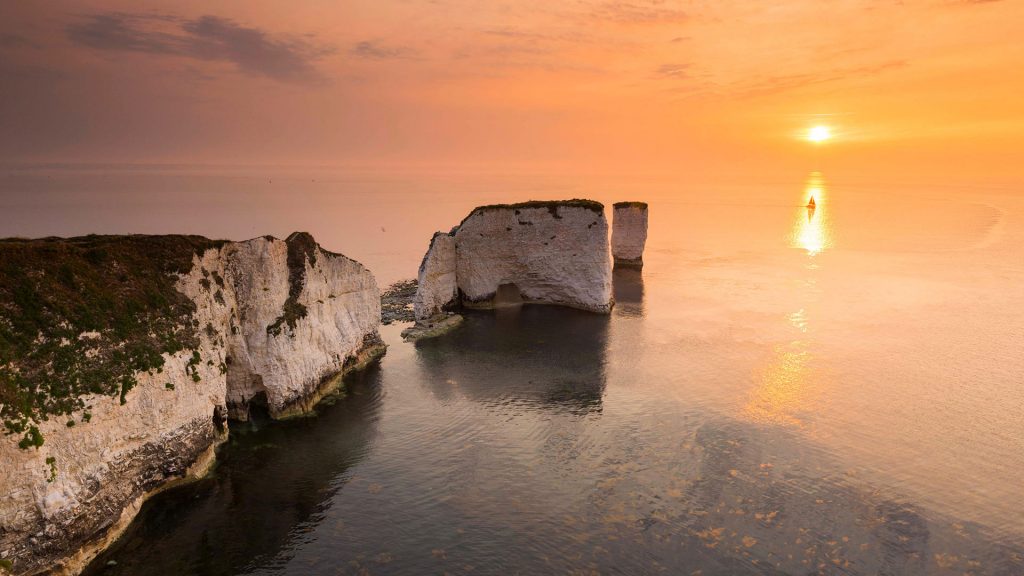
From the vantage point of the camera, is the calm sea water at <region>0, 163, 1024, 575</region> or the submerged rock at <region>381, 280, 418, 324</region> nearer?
the calm sea water at <region>0, 163, 1024, 575</region>

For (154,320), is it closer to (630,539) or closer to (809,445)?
(630,539)

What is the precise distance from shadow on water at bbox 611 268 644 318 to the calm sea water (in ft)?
1.86

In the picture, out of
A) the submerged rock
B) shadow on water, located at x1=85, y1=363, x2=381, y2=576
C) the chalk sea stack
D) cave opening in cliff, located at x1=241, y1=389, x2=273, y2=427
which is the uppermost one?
the chalk sea stack

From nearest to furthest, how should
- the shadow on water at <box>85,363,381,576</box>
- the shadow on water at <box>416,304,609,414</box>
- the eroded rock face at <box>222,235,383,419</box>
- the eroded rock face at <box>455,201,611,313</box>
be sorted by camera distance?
the shadow on water at <box>85,363,381,576</box> < the eroded rock face at <box>222,235,383,419</box> < the shadow on water at <box>416,304,609,414</box> < the eroded rock face at <box>455,201,611,313</box>

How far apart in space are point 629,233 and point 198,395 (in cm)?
5670

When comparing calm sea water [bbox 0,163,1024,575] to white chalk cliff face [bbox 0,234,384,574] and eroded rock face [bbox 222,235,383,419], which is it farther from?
eroded rock face [bbox 222,235,383,419]

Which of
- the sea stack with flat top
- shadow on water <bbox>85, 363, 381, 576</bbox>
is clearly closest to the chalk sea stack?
the sea stack with flat top

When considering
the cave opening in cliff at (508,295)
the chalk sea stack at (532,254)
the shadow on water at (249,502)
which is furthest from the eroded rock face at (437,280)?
the shadow on water at (249,502)

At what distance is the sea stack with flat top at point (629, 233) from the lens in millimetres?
69562

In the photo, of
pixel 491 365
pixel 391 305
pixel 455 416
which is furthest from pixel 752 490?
pixel 391 305

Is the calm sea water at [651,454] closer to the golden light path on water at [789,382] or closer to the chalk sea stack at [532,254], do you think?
the golden light path on water at [789,382]

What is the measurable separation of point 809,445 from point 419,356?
24637 millimetres

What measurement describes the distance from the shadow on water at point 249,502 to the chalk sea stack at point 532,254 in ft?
74.8

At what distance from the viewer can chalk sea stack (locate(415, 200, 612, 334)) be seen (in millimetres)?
50531
